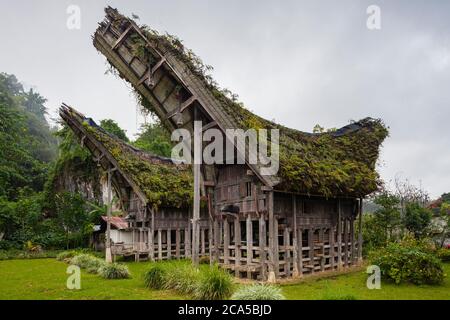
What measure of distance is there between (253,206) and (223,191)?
2184 mm

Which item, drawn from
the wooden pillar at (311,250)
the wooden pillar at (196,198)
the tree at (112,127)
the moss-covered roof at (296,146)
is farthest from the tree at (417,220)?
the tree at (112,127)

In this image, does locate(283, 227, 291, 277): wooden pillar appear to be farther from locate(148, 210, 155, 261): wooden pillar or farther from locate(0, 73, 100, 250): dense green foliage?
locate(0, 73, 100, 250): dense green foliage

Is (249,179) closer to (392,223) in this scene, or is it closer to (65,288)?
(65,288)

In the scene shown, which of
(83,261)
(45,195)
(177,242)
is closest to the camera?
(83,261)

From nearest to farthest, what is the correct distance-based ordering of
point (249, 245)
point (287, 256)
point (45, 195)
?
point (287, 256)
point (249, 245)
point (45, 195)

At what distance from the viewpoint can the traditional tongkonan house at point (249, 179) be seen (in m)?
12.9

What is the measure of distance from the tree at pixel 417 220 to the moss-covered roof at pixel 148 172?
13.3 m

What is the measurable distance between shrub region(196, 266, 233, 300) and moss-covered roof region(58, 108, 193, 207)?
12494mm

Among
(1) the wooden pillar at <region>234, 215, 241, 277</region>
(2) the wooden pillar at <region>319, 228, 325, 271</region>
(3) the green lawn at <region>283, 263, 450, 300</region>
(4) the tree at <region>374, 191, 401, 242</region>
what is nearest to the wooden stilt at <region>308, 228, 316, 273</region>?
(2) the wooden pillar at <region>319, 228, 325, 271</region>

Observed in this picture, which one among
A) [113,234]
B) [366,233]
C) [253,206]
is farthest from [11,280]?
[366,233]

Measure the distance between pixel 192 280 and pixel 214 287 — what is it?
1050mm

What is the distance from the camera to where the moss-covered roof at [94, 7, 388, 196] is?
12898 mm

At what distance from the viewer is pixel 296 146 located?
16062 millimetres

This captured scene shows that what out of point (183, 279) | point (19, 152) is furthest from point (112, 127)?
point (183, 279)
